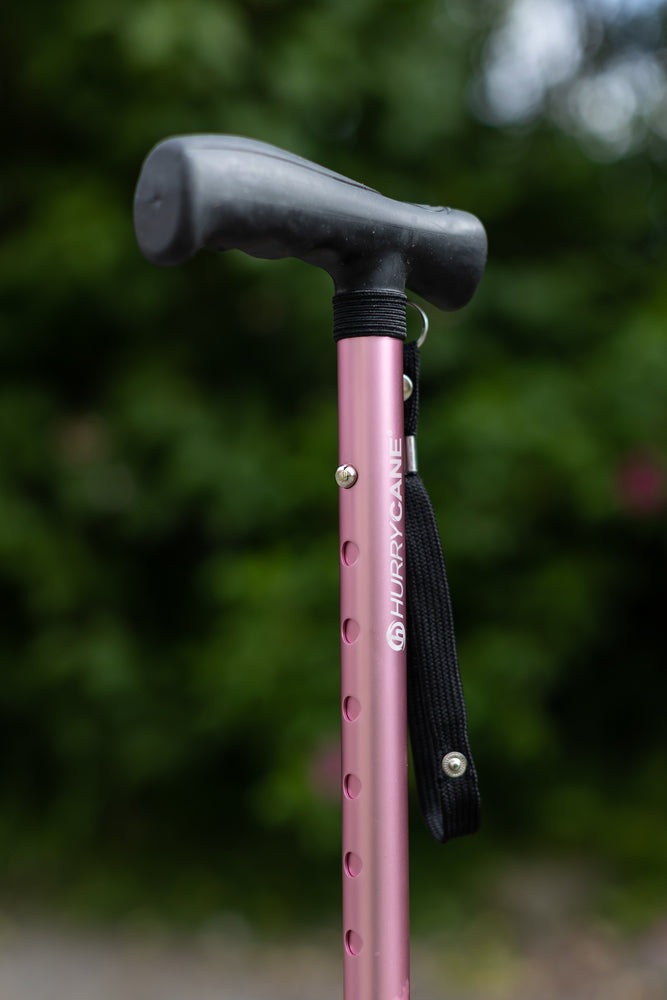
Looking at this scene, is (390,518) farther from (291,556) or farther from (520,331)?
(520,331)

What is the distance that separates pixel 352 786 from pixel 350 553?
0.54 feet

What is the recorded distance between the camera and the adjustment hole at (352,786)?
661mm

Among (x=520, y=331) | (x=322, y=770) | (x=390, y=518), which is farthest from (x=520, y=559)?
(x=390, y=518)

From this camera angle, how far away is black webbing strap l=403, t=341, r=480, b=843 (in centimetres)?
71

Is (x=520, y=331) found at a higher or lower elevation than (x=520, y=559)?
higher

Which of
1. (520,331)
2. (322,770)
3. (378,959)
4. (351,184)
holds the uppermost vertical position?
(520,331)

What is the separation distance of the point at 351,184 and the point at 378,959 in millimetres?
538

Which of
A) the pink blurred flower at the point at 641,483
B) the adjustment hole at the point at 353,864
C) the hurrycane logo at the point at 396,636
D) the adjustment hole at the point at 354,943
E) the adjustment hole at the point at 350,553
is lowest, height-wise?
the adjustment hole at the point at 354,943

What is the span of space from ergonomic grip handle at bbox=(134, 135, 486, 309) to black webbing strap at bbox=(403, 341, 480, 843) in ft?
0.25

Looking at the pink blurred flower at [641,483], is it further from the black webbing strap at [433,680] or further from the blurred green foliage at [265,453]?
the black webbing strap at [433,680]

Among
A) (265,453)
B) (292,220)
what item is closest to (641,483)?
(265,453)

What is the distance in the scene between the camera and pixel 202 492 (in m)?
2.23

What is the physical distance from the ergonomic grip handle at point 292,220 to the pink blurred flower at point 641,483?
1456 mm

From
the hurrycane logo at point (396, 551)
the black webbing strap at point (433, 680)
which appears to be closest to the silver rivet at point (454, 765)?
the black webbing strap at point (433, 680)
